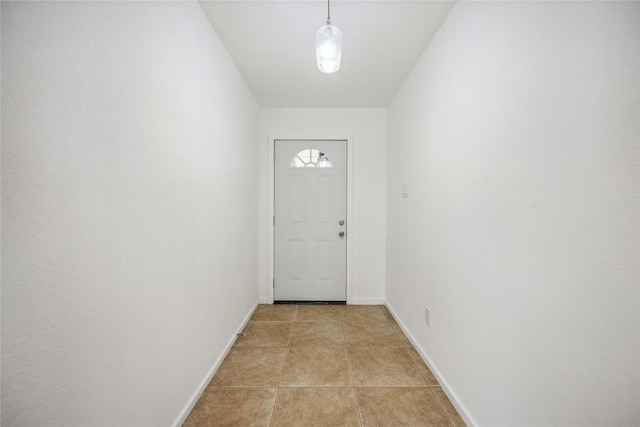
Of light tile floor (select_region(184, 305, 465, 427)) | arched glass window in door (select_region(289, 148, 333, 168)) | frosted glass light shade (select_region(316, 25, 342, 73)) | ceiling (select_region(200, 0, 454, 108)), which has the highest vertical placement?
ceiling (select_region(200, 0, 454, 108))

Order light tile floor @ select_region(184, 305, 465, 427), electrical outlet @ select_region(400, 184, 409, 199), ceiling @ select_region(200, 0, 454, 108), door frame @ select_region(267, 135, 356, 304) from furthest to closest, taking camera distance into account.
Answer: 1. door frame @ select_region(267, 135, 356, 304)
2. electrical outlet @ select_region(400, 184, 409, 199)
3. ceiling @ select_region(200, 0, 454, 108)
4. light tile floor @ select_region(184, 305, 465, 427)

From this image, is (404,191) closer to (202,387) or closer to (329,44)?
(329,44)

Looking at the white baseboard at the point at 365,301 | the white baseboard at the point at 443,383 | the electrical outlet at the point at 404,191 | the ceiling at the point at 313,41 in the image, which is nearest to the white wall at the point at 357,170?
the white baseboard at the point at 365,301

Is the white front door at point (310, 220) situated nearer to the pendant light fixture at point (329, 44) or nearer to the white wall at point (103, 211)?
the white wall at point (103, 211)

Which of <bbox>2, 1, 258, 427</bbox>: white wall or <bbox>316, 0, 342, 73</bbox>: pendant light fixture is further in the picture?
<bbox>316, 0, 342, 73</bbox>: pendant light fixture

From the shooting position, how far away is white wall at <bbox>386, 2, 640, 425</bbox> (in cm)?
73

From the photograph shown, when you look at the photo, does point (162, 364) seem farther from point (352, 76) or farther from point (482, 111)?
point (352, 76)

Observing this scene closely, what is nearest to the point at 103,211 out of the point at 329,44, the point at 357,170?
the point at 329,44

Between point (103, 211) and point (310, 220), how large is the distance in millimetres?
2461

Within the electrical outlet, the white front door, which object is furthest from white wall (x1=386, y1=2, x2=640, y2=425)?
the white front door

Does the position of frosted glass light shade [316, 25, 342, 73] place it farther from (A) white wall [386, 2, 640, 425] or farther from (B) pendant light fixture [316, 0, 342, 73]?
(A) white wall [386, 2, 640, 425]

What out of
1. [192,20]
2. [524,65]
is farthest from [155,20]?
[524,65]

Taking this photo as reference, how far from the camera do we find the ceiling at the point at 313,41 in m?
1.61

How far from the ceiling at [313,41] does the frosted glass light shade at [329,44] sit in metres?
0.41
